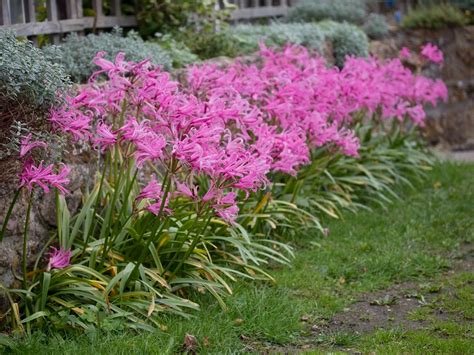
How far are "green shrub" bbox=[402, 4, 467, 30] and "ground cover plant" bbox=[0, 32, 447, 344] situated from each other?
635 centimetres

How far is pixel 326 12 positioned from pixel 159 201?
8.09 metres

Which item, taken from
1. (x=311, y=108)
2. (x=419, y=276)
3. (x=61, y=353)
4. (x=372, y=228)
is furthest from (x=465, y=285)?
(x=61, y=353)

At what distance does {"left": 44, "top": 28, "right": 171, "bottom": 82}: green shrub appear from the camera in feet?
21.7

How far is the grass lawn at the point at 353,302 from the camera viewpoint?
14.2ft

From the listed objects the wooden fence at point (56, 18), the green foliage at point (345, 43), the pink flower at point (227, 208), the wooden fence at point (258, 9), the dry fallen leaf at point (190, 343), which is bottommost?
the dry fallen leaf at point (190, 343)

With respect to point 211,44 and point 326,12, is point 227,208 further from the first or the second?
point 326,12

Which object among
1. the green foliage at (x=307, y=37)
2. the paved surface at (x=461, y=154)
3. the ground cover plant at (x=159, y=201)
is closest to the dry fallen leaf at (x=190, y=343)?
the ground cover plant at (x=159, y=201)

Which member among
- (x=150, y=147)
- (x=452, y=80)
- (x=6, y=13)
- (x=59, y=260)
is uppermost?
(x=6, y=13)

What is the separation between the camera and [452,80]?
13.0m

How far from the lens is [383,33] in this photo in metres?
12.4

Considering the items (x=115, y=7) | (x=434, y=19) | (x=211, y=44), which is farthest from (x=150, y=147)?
(x=434, y=19)

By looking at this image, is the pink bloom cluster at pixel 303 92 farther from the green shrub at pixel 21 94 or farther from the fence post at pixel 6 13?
the fence post at pixel 6 13

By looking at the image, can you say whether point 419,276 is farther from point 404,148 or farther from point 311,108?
point 404,148

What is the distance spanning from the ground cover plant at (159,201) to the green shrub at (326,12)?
5647 mm
